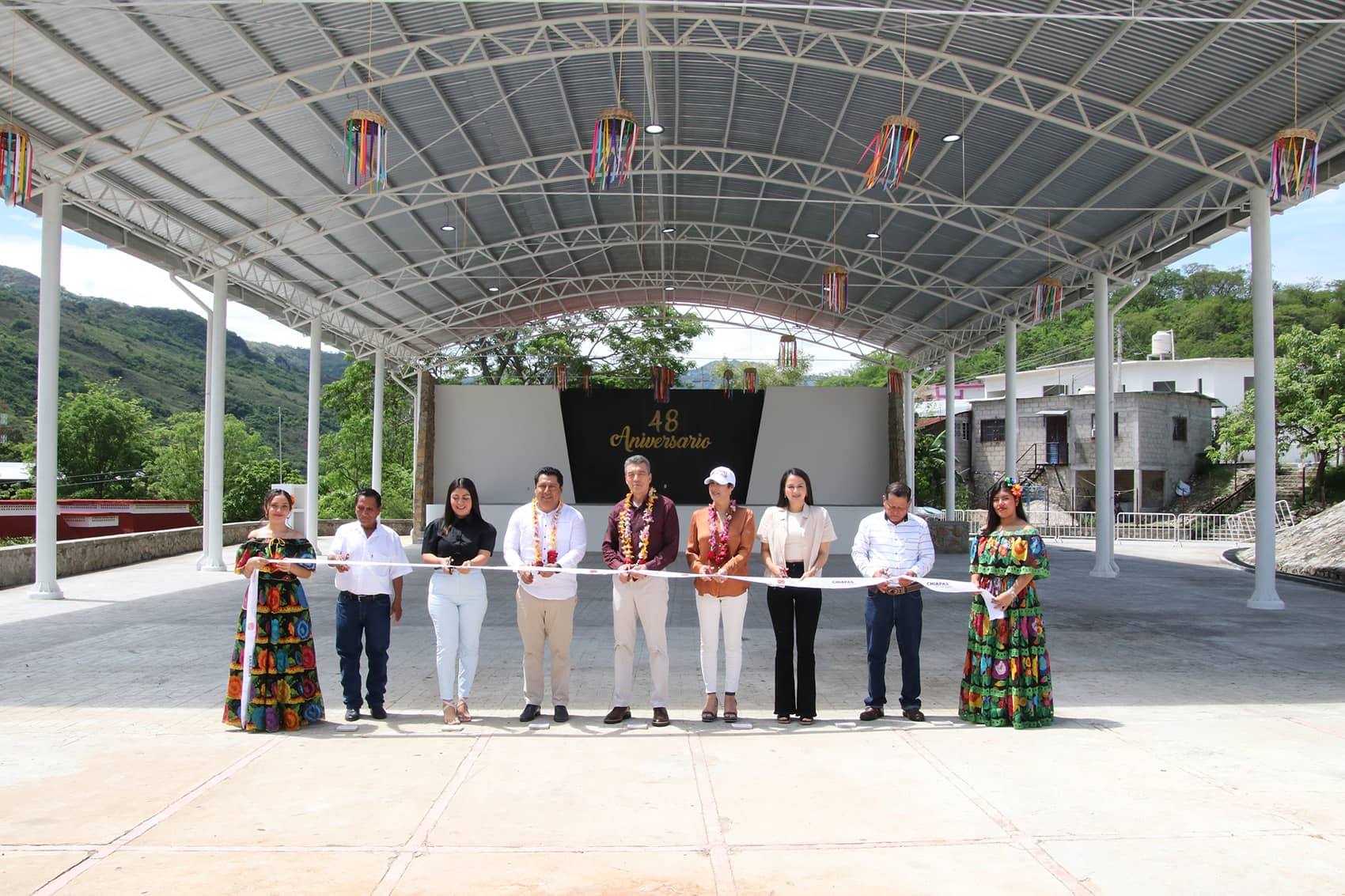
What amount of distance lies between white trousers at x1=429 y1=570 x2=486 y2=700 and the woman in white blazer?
1626 mm

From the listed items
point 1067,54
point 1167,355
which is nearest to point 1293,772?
point 1067,54

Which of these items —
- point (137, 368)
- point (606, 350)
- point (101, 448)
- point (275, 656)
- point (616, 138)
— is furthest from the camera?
point (137, 368)

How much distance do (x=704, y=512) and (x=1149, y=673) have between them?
391cm

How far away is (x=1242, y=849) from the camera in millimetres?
3377

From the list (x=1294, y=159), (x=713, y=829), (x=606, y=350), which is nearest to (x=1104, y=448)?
(x=1294, y=159)

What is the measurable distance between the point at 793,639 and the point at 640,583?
951mm

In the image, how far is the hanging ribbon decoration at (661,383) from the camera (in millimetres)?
23281

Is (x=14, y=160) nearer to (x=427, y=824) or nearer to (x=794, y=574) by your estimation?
(x=794, y=574)

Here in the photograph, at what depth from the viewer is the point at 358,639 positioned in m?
5.35

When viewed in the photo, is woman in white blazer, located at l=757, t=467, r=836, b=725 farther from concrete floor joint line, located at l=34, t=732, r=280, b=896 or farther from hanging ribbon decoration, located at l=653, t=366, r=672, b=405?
hanging ribbon decoration, located at l=653, t=366, r=672, b=405

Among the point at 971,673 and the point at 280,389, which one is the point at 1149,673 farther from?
the point at 280,389

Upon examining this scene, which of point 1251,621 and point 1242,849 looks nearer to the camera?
point 1242,849

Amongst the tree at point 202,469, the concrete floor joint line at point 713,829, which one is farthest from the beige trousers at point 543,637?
the tree at point 202,469

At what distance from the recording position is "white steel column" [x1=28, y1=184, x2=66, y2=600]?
11.2 meters
